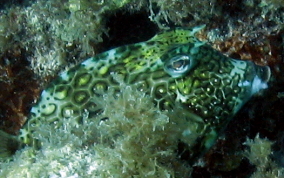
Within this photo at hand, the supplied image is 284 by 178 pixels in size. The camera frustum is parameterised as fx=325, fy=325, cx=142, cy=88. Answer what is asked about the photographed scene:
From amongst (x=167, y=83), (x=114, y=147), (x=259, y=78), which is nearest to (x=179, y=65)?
(x=167, y=83)

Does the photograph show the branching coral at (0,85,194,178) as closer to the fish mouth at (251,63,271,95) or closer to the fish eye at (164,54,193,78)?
the fish eye at (164,54,193,78)

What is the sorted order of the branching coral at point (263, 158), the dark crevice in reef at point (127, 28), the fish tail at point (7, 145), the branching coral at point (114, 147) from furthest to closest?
1. the dark crevice in reef at point (127, 28)
2. the branching coral at point (263, 158)
3. the fish tail at point (7, 145)
4. the branching coral at point (114, 147)

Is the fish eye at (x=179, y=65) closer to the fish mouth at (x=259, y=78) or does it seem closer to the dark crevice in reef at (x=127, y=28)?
the fish mouth at (x=259, y=78)

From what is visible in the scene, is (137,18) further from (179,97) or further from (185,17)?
(179,97)

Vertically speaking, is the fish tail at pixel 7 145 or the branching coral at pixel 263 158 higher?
the fish tail at pixel 7 145

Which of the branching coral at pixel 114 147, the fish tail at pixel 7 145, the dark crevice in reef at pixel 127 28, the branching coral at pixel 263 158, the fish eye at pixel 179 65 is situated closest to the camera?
the branching coral at pixel 114 147

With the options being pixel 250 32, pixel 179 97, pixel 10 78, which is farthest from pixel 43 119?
pixel 250 32

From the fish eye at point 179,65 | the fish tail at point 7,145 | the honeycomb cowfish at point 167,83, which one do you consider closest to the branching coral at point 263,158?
the honeycomb cowfish at point 167,83

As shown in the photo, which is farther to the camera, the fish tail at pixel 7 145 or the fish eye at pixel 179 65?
the fish eye at pixel 179 65
